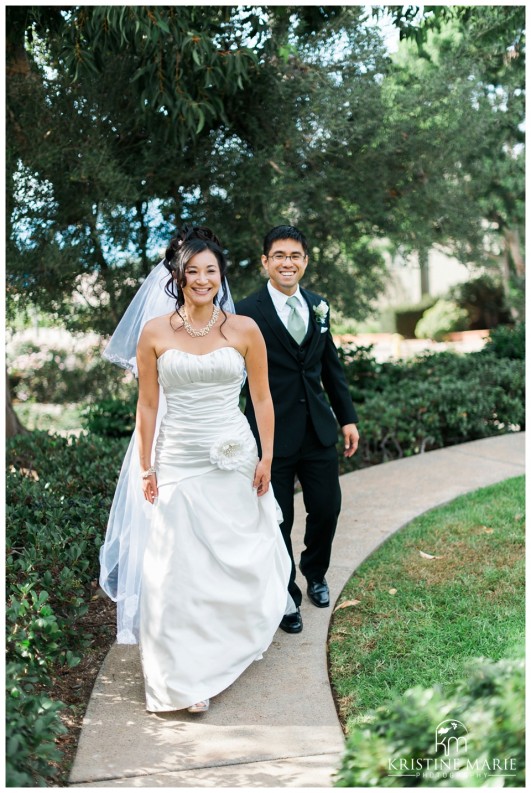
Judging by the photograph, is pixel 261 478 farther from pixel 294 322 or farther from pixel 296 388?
pixel 294 322

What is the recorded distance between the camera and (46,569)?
13.0 feet

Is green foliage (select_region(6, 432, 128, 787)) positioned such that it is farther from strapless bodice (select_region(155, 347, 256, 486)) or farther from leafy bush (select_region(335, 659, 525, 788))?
leafy bush (select_region(335, 659, 525, 788))

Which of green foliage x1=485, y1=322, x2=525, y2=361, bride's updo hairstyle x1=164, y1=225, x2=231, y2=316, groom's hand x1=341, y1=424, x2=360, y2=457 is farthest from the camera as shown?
green foliage x1=485, y1=322, x2=525, y2=361

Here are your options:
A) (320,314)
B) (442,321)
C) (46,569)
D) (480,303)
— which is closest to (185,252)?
(320,314)

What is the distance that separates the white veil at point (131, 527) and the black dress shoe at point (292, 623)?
2.59 feet

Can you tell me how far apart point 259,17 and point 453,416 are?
13.3 ft

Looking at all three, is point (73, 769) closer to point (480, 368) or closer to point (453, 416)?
point (453, 416)

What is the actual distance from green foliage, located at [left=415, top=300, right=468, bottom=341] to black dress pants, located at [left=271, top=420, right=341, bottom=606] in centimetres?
1756

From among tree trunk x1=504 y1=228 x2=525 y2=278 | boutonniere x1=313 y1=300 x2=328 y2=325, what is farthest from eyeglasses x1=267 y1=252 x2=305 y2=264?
tree trunk x1=504 y1=228 x2=525 y2=278

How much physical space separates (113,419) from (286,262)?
481 centimetres

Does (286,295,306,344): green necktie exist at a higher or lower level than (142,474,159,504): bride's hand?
higher

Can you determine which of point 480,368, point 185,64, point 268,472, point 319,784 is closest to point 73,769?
point 319,784

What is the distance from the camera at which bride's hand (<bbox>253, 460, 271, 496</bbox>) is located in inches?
149

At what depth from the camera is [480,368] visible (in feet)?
29.1
